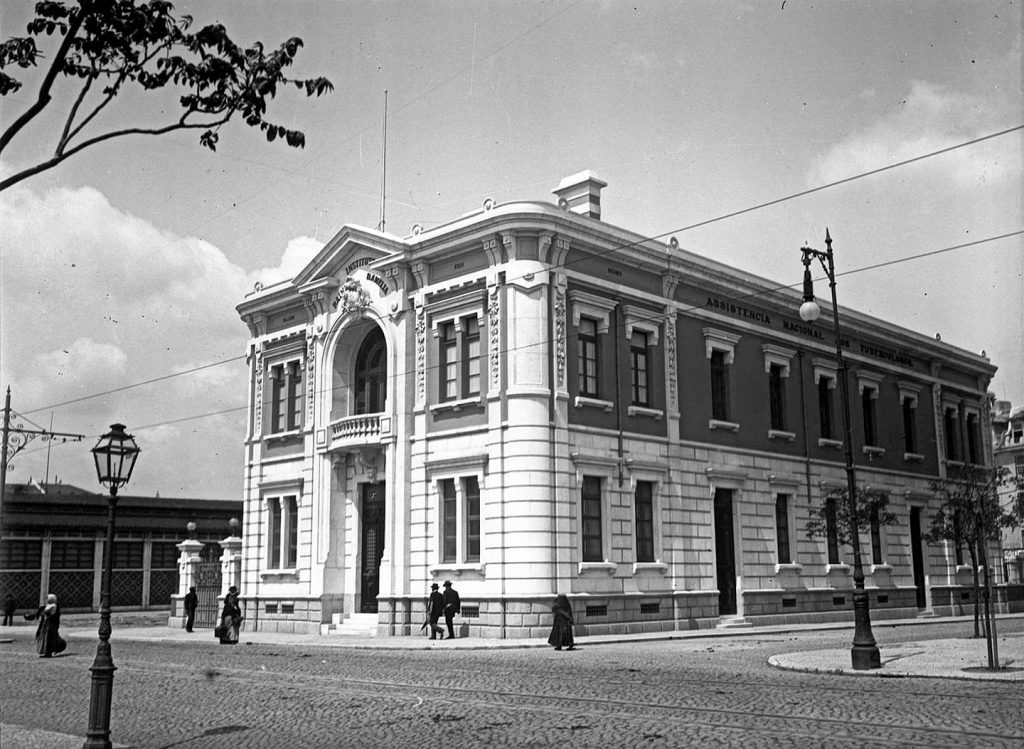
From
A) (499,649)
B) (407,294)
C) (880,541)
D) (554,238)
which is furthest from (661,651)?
(880,541)

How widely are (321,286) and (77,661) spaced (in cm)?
1555

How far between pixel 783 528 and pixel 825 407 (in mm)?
5855

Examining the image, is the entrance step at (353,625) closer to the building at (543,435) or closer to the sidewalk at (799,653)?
the building at (543,435)

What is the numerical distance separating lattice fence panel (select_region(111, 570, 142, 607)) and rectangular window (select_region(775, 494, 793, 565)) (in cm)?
3503

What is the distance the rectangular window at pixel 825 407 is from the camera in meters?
40.4

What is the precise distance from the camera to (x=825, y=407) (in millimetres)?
40875

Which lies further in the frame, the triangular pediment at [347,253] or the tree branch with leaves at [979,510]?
the triangular pediment at [347,253]

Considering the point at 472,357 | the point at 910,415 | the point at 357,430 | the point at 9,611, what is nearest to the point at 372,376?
the point at 357,430

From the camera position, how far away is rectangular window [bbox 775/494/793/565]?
3697 cm

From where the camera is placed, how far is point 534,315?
3006 centimetres

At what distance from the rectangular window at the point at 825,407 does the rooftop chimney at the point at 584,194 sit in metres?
11.5

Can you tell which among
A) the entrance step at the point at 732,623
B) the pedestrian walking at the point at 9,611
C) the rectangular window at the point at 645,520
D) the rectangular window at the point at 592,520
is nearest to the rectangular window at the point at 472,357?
the rectangular window at the point at 592,520

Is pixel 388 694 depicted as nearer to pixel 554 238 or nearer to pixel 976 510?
pixel 976 510

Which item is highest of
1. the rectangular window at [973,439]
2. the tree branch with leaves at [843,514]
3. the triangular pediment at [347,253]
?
the triangular pediment at [347,253]
